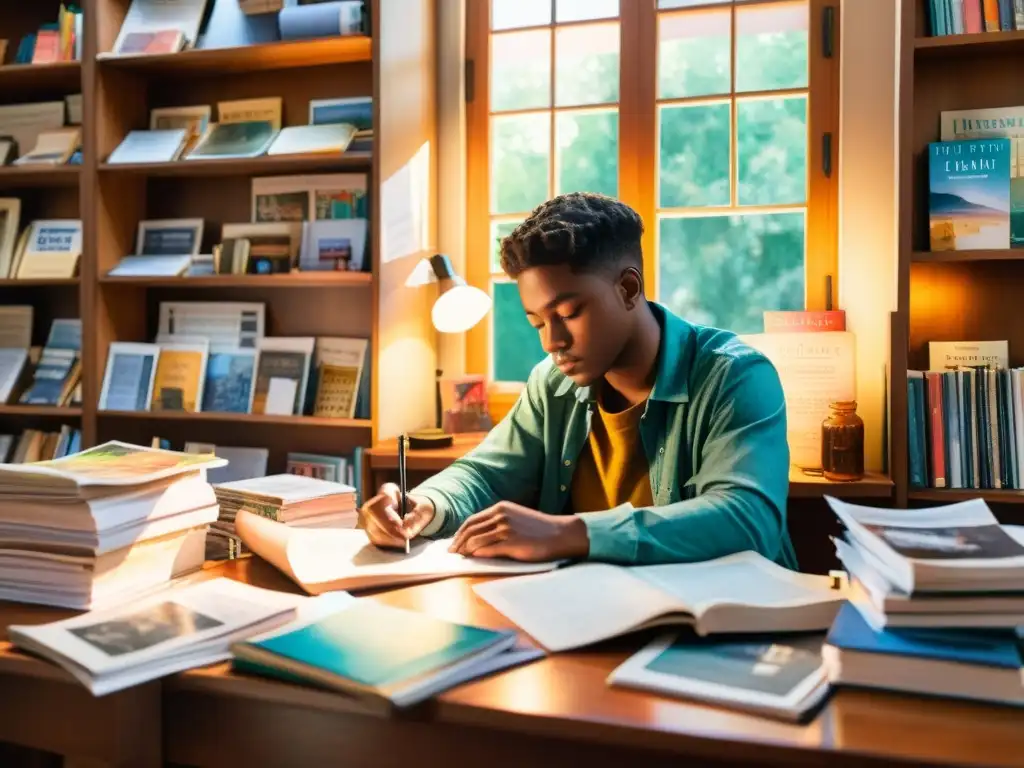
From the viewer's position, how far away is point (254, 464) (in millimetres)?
3178

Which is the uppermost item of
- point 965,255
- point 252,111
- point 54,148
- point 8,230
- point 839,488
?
point 252,111

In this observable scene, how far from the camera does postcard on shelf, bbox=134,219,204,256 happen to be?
3.24m

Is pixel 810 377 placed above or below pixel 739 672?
above

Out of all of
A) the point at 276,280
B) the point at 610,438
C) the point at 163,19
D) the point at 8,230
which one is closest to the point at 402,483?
the point at 610,438

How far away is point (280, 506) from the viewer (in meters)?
1.50

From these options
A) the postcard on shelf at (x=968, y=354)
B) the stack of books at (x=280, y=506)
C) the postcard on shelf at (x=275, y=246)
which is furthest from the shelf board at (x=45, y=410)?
the postcard on shelf at (x=968, y=354)

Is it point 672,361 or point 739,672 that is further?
point 672,361

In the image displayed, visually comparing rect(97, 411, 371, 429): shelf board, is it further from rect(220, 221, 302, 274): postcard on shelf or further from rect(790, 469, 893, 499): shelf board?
rect(790, 469, 893, 499): shelf board

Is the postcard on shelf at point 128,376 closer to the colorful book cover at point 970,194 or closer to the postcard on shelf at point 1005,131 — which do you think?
the colorful book cover at point 970,194

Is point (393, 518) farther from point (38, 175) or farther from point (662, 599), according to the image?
point (38, 175)

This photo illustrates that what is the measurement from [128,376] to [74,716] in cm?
235

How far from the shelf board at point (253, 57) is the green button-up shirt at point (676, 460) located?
1.46 meters

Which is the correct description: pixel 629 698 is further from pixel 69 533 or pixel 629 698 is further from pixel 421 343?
pixel 421 343

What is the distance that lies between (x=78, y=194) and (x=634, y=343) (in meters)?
2.58
